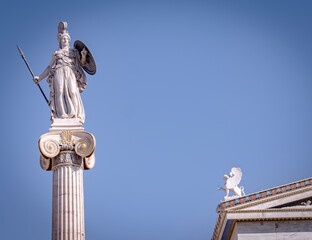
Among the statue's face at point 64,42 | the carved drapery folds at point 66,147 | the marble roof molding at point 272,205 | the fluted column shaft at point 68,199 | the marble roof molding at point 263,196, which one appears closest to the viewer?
the fluted column shaft at point 68,199

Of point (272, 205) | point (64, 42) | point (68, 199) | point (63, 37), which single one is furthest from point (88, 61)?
point (272, 205)

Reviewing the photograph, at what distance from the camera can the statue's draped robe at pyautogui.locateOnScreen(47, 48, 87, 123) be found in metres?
32.8

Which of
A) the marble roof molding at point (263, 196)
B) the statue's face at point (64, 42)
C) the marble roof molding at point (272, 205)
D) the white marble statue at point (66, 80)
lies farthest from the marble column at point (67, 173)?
the marble roof molding at point (272, 205)

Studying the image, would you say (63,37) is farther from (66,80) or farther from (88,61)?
(66,80)

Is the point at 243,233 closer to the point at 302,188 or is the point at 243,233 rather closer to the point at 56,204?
the point at 302,188

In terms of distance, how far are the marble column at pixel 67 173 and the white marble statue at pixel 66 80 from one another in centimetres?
86

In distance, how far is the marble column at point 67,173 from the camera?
3067 cm

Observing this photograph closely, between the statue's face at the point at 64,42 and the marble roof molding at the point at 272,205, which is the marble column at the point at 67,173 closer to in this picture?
the statue's face at the point at 64,42

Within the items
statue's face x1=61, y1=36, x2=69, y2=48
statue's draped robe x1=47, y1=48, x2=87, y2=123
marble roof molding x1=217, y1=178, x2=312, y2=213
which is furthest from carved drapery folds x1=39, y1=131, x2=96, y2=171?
marble roof molding x1=217, y1=178, x2=312, y2=213

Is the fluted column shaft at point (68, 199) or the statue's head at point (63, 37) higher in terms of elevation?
the statue's head at point (63, 37)

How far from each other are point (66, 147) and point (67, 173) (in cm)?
97

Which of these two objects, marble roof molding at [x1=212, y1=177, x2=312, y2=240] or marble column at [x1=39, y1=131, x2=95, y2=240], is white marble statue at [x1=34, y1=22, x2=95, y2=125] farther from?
marble roof molding at [x1=212, y1=177, x2=312, y2=240]

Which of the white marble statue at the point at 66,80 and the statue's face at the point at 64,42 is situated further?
the statue's face at the point at 64,42

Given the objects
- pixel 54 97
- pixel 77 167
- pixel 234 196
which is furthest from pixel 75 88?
pixel 234 196
